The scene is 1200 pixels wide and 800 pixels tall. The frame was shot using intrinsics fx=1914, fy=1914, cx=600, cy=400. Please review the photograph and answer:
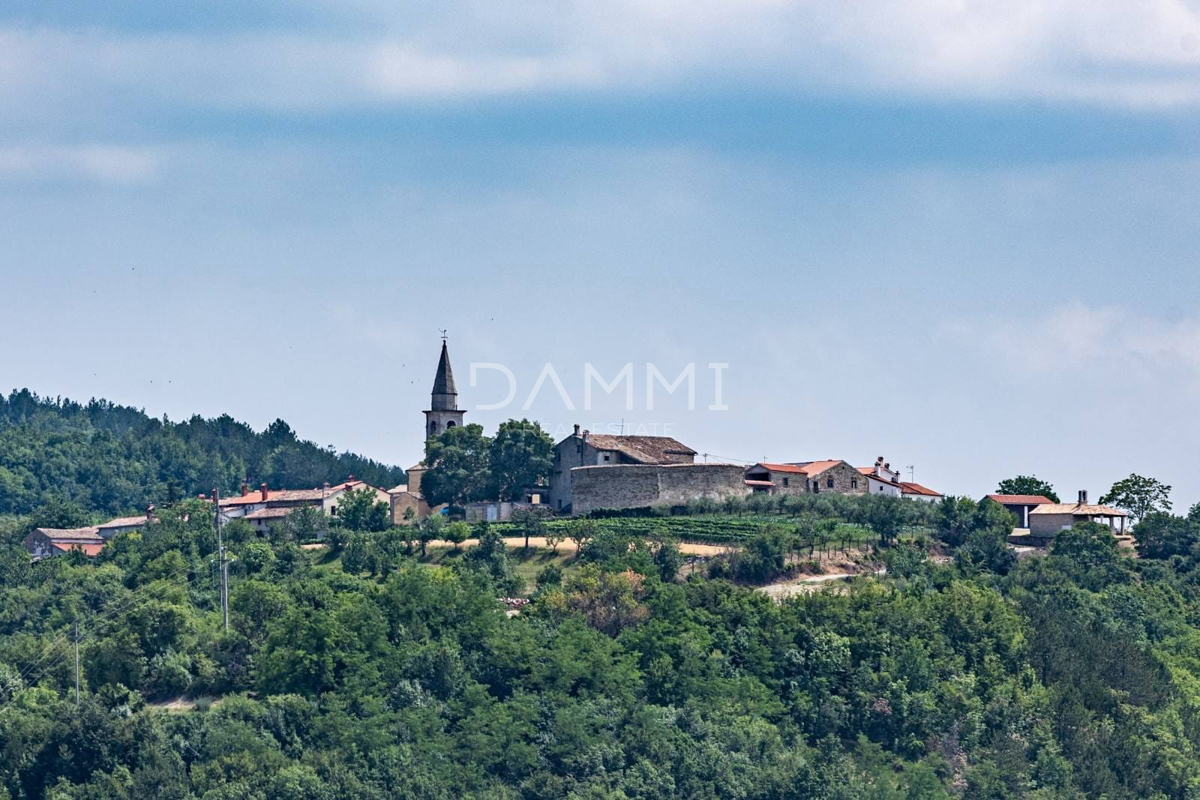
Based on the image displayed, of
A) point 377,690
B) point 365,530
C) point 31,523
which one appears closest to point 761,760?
point 377,690

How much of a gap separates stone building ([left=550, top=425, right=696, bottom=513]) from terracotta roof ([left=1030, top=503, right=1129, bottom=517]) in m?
15.9

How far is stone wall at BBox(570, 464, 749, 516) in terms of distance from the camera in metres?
80.9

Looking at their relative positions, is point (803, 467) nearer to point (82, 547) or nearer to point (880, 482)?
point (880, 482)

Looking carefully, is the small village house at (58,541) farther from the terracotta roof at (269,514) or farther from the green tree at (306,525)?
the green tree at (306,525)

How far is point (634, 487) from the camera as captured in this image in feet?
266

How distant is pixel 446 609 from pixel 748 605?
10.7 meters

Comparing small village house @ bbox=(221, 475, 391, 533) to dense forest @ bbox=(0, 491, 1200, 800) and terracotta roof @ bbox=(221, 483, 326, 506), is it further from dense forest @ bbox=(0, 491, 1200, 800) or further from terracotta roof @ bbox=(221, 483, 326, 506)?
dense forest @ bbox=(0, 491, 1200, 800)

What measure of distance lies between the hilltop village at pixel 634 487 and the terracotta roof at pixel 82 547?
13 centimetres

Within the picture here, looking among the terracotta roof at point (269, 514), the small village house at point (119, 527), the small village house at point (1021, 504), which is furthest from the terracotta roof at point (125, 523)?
the small village house at point (1021, 504)

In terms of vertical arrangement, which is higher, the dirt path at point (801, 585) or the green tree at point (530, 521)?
the green tree at point (530, 521)

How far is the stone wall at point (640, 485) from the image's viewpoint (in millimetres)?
80938

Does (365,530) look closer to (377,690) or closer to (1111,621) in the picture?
(377,690)

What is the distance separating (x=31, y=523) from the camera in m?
99.4

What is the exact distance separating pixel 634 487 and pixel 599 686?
20.3 m
